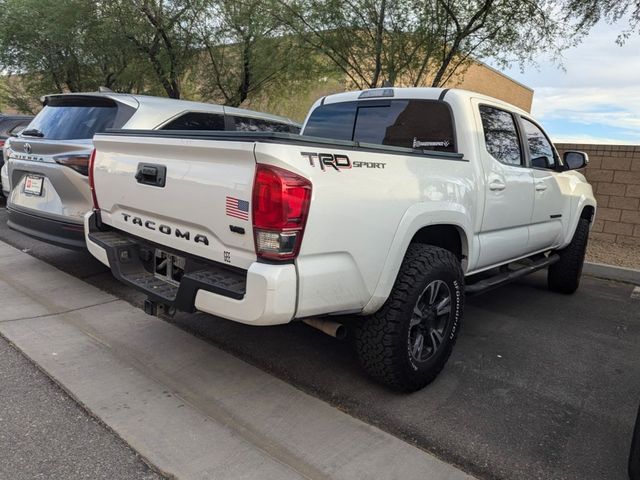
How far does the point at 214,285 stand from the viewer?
8.45 ft

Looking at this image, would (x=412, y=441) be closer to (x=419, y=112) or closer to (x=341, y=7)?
(x=419, y=112)

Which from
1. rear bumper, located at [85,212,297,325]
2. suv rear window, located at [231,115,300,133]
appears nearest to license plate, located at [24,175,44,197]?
rear bumper, located at [85,212,297,325]

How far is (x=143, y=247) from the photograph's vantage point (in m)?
3.26

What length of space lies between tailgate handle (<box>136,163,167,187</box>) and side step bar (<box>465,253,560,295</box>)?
224 cm

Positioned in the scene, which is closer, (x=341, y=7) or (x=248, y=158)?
(x=248, y=158)

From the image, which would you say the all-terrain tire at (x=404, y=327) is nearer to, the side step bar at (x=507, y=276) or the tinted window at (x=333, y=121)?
the side step bar at (x=507, y=276)

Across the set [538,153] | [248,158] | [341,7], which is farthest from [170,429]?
[341,7]

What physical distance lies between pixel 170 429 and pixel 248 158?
1499mm

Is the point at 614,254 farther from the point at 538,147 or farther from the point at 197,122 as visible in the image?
the point at 197,122

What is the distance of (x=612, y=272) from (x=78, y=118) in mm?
6681

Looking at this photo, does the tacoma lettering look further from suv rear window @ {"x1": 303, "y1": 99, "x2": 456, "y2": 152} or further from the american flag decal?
suv rear window @ {"x1": 303, "y1": 99, "x2": 456, "y2": 152}

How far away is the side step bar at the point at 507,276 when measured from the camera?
3.78 metres

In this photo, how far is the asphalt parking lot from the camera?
266cm

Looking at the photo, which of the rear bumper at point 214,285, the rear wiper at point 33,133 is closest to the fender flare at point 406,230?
the rear bumper at point 214,285
